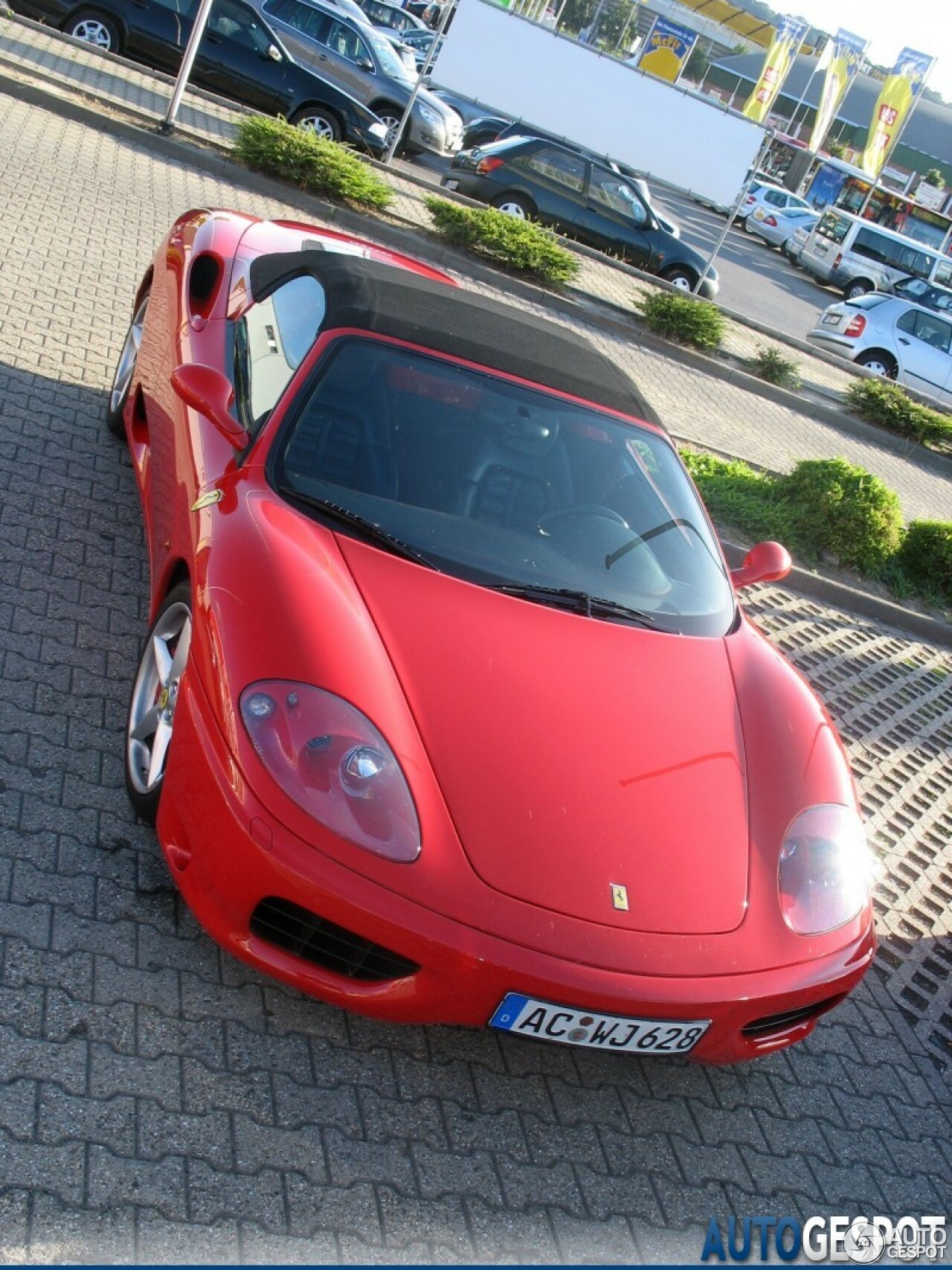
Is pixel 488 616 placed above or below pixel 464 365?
below

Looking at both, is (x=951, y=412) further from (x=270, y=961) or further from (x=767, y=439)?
(x=270, y=961)

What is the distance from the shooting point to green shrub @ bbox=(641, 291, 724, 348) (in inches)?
560

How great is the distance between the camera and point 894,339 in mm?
19484

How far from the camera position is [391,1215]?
8.94ft

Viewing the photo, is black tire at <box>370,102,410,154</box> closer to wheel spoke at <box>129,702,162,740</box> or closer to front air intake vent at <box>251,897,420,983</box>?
wheel spoke at <box>129,702,162,740</box>

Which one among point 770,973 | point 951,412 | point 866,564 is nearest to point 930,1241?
point 770,973

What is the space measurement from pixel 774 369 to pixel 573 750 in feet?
40.9

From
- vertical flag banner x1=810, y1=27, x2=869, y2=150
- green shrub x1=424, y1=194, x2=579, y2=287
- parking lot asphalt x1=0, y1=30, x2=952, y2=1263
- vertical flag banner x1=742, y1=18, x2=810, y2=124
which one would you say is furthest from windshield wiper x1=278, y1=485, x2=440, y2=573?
vertical flag banner x1=810, y1=27, x2=869, y2=150

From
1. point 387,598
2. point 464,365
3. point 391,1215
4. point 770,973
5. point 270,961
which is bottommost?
point 391,1215

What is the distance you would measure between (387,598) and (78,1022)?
4.45 feet

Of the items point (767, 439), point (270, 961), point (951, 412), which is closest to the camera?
point (270, 961)

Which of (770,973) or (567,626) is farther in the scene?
(567,626)

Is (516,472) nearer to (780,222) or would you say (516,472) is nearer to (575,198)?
(575,198)

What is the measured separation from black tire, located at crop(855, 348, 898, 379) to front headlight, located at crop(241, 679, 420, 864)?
17994 millimetres
